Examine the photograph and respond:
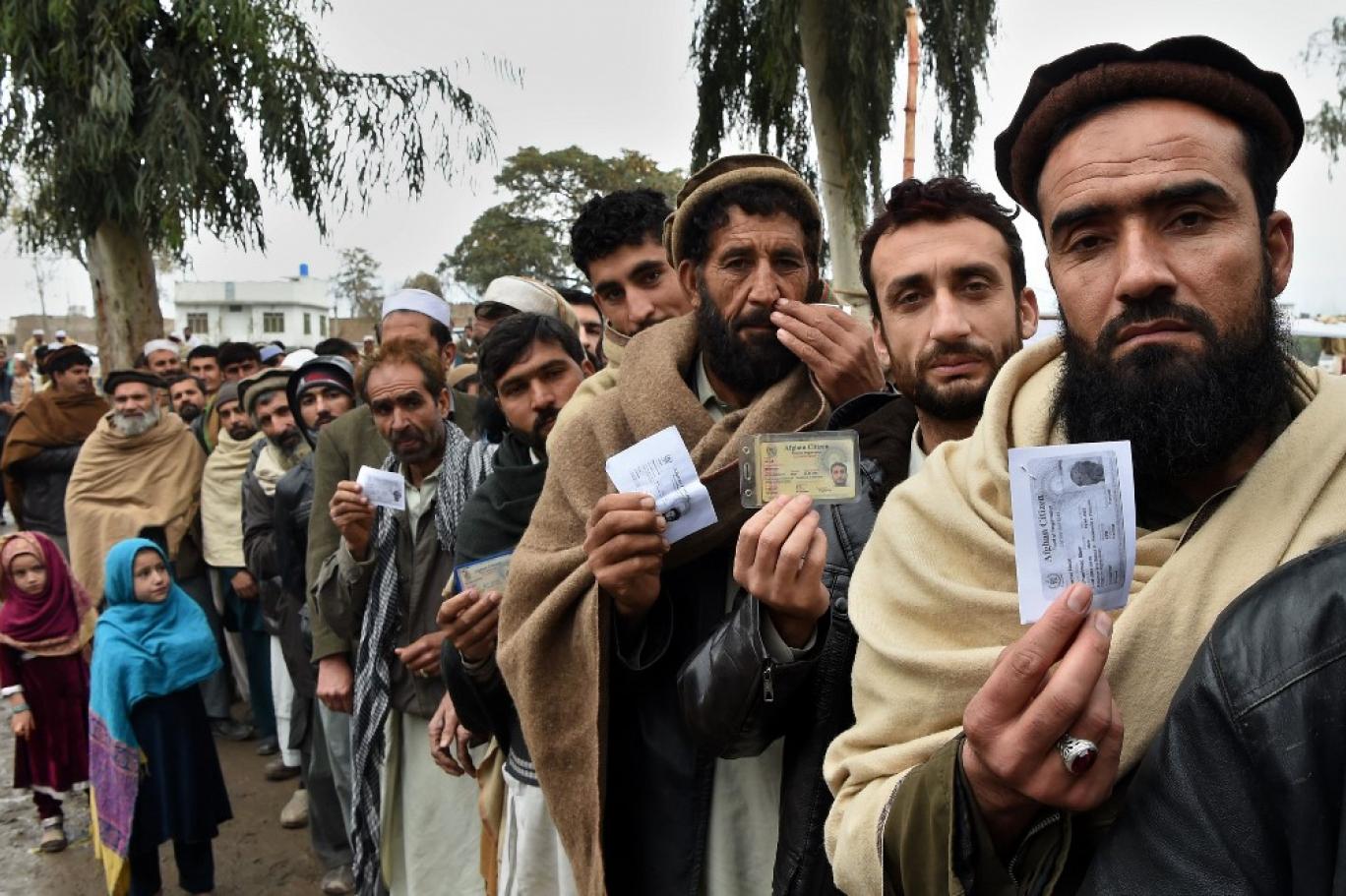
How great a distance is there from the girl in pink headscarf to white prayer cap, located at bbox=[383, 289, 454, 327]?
2233mm

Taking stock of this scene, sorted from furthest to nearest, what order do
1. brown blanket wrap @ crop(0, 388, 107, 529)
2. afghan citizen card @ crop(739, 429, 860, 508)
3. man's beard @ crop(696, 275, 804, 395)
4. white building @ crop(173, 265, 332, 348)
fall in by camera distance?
white building @ crop(173, 265, 332, 348)
brown blanket wrap @ crop(0, 388, 107, 529)
man's beard @ crop(696, 275, 804, 395)
afghan citizen card @ crop(739, 429, 860, 508)

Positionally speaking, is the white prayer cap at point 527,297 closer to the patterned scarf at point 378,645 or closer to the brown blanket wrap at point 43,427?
the patterned scarf at point 378,645

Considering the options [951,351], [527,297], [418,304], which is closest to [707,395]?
[951,351]

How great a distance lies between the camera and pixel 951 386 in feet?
6.10

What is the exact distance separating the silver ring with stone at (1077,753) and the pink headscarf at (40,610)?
210 inches

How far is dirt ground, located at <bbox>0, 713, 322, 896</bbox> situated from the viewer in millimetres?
4594

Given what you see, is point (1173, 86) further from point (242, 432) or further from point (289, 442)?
point (242, 432)

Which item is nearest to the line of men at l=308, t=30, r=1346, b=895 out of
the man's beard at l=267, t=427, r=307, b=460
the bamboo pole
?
the man's beard at l=267, t=427, r=307, b=460

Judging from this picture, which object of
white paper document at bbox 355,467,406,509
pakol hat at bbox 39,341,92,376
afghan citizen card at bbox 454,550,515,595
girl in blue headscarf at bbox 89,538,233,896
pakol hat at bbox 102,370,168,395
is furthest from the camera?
pakol hat at bbox 39,341,92,376

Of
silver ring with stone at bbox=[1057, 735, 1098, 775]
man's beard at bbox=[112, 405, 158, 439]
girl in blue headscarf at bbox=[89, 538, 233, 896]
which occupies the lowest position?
girl in blue headscarf at bbox=[89, 538, 233, 896]

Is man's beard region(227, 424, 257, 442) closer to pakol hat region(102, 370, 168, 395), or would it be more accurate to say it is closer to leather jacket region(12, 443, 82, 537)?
pakol hat region(102, 370, 168, 395)

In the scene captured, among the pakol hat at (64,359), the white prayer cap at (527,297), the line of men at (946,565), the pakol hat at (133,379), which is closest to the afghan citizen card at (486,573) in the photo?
the line of men at (946,565)

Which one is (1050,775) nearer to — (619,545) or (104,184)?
(619,545)

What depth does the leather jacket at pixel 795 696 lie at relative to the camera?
163cm
